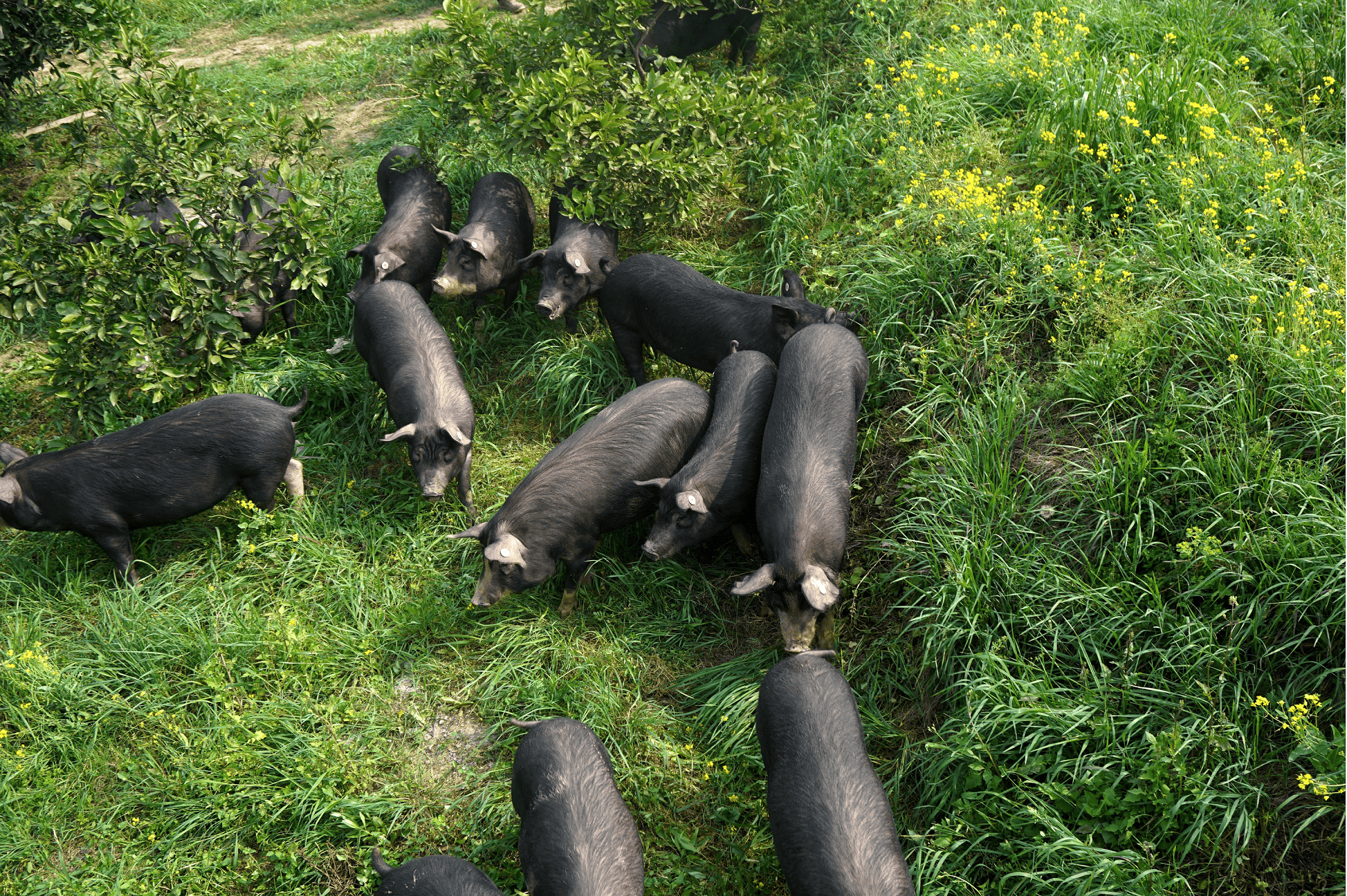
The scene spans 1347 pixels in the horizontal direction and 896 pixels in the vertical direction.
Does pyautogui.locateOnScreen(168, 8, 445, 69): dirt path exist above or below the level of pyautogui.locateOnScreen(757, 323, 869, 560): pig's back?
above

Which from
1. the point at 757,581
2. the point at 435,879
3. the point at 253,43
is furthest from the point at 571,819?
the point at 253,43

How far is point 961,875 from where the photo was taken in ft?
11.1

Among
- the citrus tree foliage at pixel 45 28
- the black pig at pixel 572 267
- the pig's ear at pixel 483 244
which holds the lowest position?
the black pig at pixel 572 267

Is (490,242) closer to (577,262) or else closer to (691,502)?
(577,262)

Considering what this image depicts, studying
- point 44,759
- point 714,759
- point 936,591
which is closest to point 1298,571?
point 936,591

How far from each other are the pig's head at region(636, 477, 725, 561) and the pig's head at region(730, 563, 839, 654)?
0.53 metres

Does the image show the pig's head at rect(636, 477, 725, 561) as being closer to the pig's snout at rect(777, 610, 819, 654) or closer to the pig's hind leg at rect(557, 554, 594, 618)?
the pig's hind leg at rect(557, 554, 594, 618)

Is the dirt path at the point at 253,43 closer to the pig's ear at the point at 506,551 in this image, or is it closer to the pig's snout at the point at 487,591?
the pig's ear at the point at 506,551

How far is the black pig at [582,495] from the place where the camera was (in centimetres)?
463

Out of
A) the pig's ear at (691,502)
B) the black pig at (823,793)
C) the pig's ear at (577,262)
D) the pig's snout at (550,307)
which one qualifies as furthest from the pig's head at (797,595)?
the pig's ear at (577,262)

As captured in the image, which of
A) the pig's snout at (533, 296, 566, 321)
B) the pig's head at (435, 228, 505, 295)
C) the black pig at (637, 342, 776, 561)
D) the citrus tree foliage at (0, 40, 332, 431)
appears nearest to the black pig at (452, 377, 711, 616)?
the black pig at (637, 342, 776, 561)

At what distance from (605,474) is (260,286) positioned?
10.7 feet

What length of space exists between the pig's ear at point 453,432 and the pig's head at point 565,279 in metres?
1.24

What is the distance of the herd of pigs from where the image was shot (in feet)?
11.1
